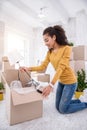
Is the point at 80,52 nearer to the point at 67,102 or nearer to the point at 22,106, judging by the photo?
the point at 67,102

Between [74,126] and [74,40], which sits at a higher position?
[74,40]

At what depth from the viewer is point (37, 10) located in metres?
4.06

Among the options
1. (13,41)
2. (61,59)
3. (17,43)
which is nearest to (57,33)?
(61,59)

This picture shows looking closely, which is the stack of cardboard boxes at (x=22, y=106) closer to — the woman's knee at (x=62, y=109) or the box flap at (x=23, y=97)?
the box flap at (x=23, y=97)

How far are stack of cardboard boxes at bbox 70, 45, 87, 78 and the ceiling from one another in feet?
4.64

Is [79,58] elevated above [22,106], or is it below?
above

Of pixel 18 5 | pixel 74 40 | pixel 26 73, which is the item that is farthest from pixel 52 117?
pixel 74 40

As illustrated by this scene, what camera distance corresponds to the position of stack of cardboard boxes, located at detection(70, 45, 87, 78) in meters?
2.77

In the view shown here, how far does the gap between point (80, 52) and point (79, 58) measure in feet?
0.43

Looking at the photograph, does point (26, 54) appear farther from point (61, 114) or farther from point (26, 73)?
point (61, 114)

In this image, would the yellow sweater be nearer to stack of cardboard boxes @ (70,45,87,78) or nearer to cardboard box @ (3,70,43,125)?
cardboard box @ (3,70,43,125)

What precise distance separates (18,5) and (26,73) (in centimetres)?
243

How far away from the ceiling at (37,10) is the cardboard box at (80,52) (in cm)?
139

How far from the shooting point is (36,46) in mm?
5773
